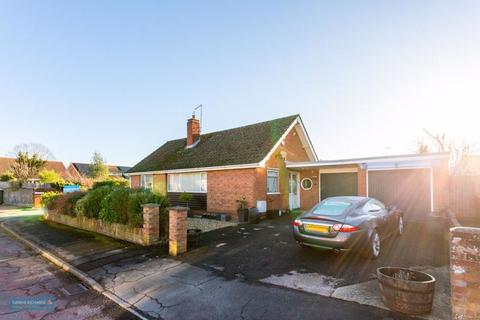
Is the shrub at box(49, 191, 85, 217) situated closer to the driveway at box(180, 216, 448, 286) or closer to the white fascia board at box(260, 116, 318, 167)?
the driveway at box(180, 216, 448, 286)

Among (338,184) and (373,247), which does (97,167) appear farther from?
(373,247)

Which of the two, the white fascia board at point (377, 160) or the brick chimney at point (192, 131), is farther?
the brick chimney at point (192, 131)

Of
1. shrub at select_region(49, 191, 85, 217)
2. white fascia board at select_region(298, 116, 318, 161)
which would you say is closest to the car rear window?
white fascia board at select_region(298, 116, 318, 161)

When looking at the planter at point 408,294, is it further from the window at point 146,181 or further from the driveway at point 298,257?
the window at point 146,181

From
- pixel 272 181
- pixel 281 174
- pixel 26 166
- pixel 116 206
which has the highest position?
pixel 26 166

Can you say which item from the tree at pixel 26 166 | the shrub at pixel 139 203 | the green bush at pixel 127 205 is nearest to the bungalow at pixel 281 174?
the shrub at pixel 139 203

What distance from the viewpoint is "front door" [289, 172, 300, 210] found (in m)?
15.2

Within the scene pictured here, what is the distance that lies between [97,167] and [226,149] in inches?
1245

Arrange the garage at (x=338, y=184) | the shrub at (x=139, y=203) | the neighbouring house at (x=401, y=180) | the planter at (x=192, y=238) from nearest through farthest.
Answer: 1. the planter at (x=192, y=238)
2. the shrub at (x=139, y=203)
3. the neighbouring house at (x=401, y=180)
4. the garage at (x=338, y=184)

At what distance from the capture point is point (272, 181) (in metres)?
13.6

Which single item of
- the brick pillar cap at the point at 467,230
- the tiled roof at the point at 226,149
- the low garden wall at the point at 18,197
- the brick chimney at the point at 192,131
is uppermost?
the brick chimney at the point at 192,131

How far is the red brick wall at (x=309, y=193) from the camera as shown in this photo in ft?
50.2
